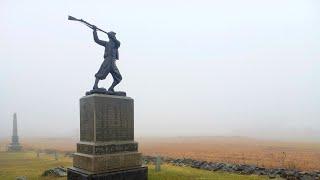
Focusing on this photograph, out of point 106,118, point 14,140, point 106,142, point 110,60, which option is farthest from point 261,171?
point 14,140

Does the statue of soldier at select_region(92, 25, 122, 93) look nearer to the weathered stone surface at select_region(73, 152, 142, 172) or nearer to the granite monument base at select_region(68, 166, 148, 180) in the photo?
the weathered stone surface at select_region(73, 152, 142, 172)

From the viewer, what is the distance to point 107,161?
38.8 ft

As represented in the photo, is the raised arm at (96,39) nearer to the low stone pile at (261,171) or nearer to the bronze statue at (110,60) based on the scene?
the bronze statue at (110,60)

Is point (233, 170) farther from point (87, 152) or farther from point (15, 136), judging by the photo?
point (15, 136)

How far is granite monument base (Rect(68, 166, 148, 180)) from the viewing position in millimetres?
11336

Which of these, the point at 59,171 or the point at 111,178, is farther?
the point at 59,171

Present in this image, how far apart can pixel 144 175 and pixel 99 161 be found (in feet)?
6.92

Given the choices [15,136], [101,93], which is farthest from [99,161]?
[15,136]

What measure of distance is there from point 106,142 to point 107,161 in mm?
663

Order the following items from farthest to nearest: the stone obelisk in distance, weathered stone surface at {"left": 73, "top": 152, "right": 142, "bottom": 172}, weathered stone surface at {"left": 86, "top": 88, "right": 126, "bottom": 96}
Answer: the stone obelisk in distance < weathered stone surface at {"left": 86, "top": 88, "right": 126, "bottom": 96} < weathered stone surface at {"left": 73, "top": 152, "right": 142, "bottom": 172}

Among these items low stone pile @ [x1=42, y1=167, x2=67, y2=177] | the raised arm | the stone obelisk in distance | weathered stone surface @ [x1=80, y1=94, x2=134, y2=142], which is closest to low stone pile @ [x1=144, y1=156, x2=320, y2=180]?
weathered stone surface @ [x1=80, y1=94, x2=134, y2=142]

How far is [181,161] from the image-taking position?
877 inches

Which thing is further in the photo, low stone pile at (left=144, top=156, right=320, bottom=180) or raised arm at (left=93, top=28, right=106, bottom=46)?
low stone pile at (left=144, top=156, right=320, bottom=180)

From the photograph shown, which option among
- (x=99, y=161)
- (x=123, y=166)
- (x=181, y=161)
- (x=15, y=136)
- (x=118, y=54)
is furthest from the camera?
(x=15, y=136)
